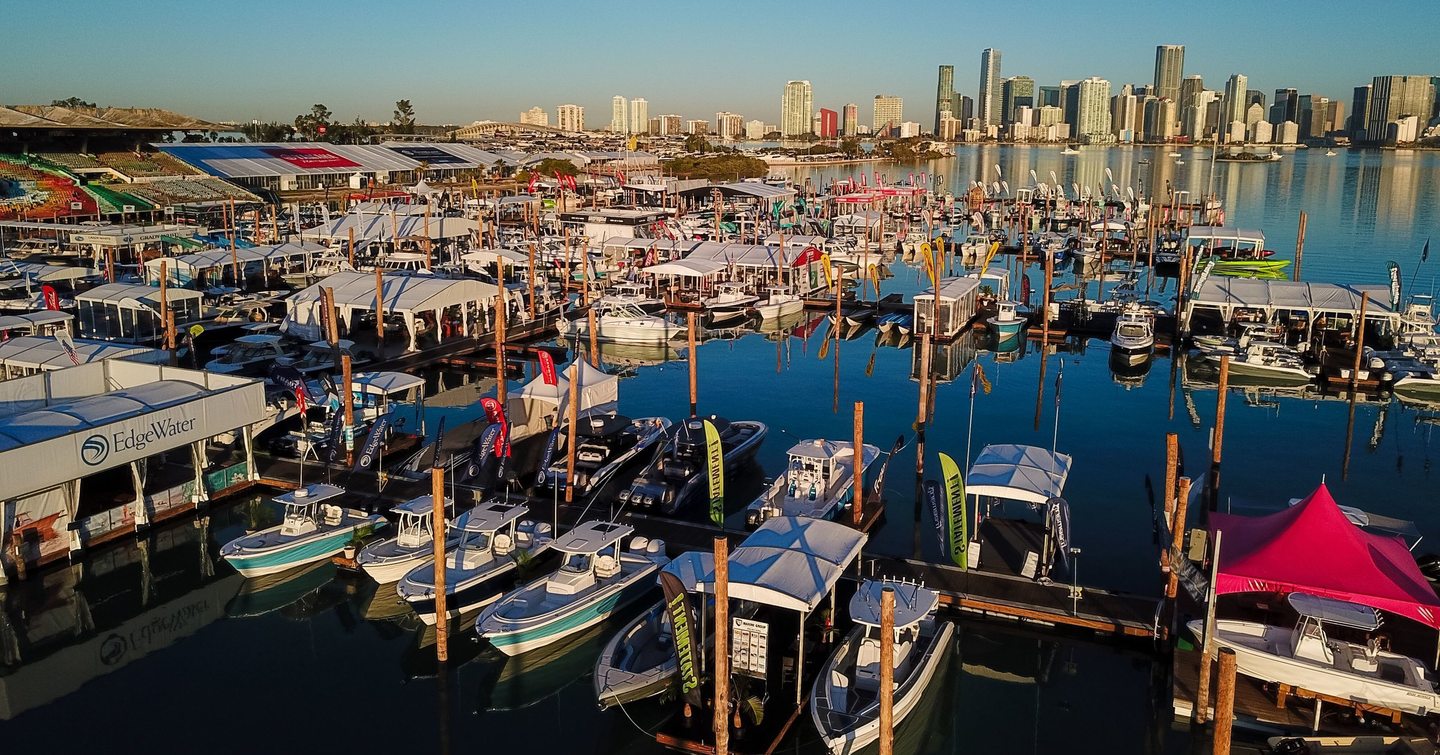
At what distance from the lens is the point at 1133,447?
28.8 meters

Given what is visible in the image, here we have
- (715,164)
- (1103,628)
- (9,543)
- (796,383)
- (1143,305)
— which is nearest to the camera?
(1103,628)

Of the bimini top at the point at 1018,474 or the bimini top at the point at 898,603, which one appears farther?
the bimini top at the point at 1018,474

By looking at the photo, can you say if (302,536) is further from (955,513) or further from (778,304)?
(778,304)

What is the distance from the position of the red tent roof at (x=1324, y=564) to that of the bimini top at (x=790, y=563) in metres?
5.72

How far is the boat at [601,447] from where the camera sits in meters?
23.7

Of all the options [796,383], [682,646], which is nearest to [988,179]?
[796,383]

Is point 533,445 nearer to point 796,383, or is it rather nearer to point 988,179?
point 796,383

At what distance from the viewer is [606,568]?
60.8 ft

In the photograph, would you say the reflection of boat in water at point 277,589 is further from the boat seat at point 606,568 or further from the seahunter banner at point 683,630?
the seahunter banner at point 683,630

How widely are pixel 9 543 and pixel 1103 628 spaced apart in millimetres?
20196

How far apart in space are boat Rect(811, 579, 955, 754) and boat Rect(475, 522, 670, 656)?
4191mm

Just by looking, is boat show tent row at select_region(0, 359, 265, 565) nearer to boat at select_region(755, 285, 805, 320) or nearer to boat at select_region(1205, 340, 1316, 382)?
boat at select_region(755, 285, 805, 320)

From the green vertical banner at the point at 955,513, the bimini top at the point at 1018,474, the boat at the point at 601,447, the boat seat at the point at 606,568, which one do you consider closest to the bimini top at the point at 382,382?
the boat at the point at 601,447

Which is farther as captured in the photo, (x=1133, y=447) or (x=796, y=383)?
(x=796, y=383)
